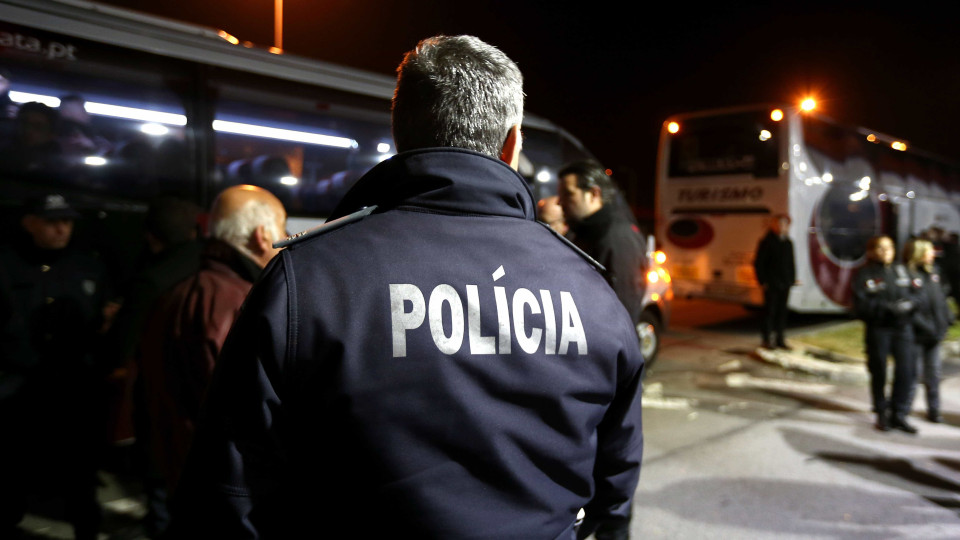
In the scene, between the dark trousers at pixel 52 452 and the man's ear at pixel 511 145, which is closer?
the man's ear at pixel 511 145

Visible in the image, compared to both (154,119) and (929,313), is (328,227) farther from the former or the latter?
(929,313)

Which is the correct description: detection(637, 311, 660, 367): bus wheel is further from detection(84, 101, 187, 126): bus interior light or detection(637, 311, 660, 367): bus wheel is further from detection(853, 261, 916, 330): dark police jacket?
detection(84, 101, 187, 126): bus interior light

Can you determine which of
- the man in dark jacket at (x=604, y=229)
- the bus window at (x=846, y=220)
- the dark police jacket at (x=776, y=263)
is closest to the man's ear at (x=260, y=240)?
the man in dark jacket at (x=604, y=229)

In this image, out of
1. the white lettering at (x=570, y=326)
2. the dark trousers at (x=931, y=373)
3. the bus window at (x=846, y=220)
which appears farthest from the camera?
the bus window at (x=846, y=220)

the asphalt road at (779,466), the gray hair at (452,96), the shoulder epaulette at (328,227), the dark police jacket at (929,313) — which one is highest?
the gray hair at (452,96)

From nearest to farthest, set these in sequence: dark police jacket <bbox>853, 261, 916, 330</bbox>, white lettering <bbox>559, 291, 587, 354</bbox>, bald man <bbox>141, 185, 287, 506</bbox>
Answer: white lettering <bbox>559, 291, 587, 354</bbox>, bald man <bbox>141, 185, 287, 506</bbox>, dark police jacket <bbox>853, 261, 916, 330</bbox>

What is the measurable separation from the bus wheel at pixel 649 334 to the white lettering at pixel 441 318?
6.86 metres

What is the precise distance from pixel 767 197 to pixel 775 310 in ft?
8.68

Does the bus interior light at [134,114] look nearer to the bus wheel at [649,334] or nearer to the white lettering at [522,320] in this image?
the white lettering at [522,320]

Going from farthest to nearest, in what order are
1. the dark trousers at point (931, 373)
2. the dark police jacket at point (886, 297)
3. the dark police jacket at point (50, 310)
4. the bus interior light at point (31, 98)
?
the dark trousers at point (931, 373) < the dark police jacket at point (886, 297) < the bus interior light at point (31, 98) < the dark police jacket at point (50, 310)

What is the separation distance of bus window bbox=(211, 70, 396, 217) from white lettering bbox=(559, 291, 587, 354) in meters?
4.91

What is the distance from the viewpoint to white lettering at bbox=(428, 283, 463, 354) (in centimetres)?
114

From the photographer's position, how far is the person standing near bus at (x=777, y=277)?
9133mm

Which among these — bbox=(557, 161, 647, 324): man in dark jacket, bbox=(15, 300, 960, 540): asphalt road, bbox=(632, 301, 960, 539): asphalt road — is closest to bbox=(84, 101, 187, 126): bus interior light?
bbox=(15, 300, 960, 540): asphalt road
